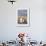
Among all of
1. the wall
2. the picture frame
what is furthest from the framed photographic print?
the wall

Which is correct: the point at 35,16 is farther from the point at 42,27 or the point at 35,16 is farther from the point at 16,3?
the point at 16,3

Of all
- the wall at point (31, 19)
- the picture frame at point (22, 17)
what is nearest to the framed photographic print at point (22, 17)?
the picture frame at point (22, 17)

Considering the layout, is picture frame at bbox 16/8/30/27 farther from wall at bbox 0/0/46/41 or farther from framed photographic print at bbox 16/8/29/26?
wall at bbox 0/0/46/41

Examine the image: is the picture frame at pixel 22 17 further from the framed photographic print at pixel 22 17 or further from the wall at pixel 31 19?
the wall at pixel 31 19

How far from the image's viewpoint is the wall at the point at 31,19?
4863 millimetres

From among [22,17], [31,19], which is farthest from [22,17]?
[31,19]

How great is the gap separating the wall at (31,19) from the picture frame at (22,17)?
4.4 inches

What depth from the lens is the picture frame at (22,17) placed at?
4.87m

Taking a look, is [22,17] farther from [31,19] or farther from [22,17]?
[31,19]

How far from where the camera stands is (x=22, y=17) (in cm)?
488

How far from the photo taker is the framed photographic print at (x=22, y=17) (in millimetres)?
4871

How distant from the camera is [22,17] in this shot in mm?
4883

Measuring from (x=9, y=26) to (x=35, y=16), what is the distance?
1028mm

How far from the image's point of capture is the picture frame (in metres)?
4.87
